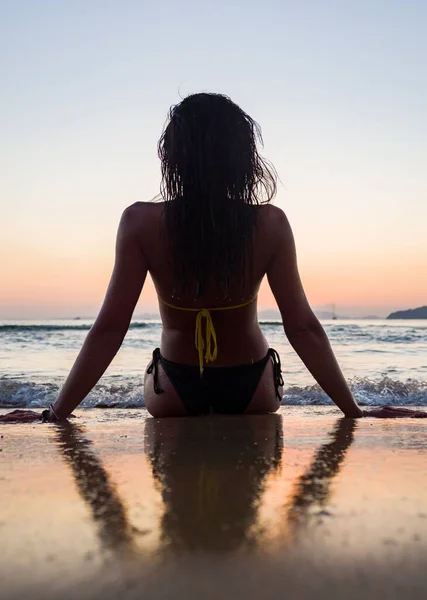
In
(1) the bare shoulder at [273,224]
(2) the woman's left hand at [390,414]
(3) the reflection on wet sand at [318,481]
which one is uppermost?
(1) the bare shoulder at [273,224]

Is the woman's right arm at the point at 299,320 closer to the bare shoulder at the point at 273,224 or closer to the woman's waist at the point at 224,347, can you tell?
the bare shoulder at the point at 273,224

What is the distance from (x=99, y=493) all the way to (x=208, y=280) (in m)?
1.45

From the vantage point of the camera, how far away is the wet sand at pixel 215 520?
84cm

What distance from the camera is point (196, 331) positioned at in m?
2.69

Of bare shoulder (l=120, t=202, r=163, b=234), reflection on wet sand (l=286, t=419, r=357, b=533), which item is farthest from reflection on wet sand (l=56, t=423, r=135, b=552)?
bare shoulder (l=120, t=202, r=163, b=234)

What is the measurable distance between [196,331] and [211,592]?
74.8 inches

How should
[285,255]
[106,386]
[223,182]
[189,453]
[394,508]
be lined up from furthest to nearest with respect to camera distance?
[106,386]
[285,255]
[223,182]
[189,453]
[394,508]

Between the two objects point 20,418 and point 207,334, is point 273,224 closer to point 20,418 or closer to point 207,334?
point 207,334

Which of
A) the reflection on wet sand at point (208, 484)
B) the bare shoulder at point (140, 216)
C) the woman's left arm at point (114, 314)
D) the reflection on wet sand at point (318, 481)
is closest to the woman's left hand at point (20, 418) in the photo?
the woman's left arm at point (114, 314)

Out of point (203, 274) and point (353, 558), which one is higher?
point (203, 274)

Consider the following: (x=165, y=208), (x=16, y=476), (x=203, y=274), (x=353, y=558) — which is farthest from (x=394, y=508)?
(x=165, y=208)

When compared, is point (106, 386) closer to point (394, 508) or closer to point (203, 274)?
point (203, 274)

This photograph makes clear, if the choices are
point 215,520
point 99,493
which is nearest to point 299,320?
point 99,493

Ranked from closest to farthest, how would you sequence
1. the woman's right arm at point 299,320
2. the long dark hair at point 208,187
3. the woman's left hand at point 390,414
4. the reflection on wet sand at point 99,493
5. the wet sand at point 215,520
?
the wet sand at point 215,520, the reflection on wet sand at point 99,493, the long dark hair at point 208,187, the woman's right arm at point 299,320, the woman's left hand at point 390,414
